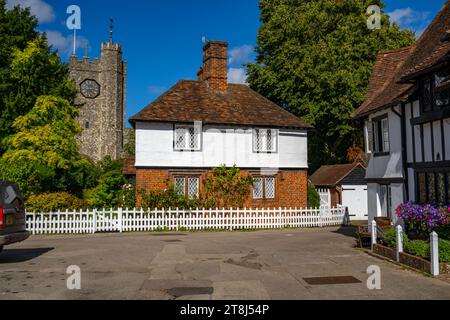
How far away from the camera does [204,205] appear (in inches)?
902

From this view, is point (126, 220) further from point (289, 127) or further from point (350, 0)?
point (350, 0)

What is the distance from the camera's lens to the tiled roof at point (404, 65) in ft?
45.3

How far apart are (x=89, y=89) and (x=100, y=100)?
271 centimetres

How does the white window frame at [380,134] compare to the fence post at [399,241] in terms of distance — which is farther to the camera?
the white window frame at [380,134]

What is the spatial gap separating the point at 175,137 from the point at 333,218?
10.2 meters

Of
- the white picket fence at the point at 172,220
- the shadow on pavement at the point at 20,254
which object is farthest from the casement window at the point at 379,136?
the shadow on pavement at the point at 20,254

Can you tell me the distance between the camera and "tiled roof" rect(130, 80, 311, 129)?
23766 millimetres

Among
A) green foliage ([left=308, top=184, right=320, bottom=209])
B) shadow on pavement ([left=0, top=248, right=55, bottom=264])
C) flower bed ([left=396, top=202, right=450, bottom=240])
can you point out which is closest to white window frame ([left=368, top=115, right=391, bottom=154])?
flower bed ([left=396, top=202, right=450, bottom=240])

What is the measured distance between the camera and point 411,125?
14.8 metres

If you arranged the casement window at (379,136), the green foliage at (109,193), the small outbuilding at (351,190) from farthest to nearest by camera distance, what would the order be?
1. the small outbuilding at (351,190)
2. the green foliage at (109,193)
3. the casement window at (379,136)

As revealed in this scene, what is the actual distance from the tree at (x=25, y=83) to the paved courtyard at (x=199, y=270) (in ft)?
46.4

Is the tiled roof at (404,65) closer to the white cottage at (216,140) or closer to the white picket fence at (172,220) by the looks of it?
the white cottage at (216,140)

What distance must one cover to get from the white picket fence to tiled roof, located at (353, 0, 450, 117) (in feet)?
24.3
